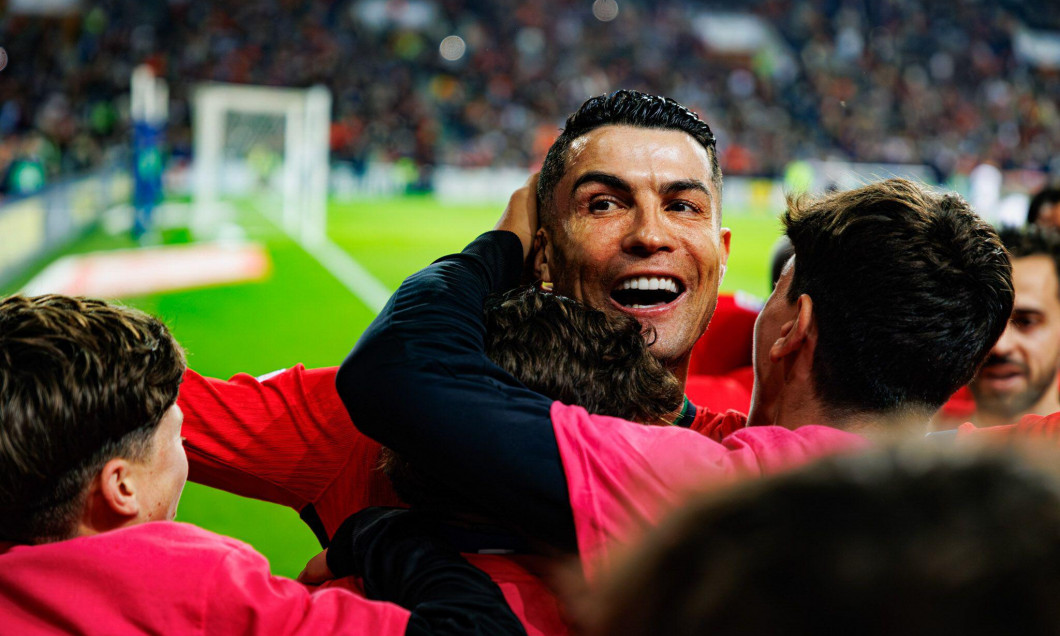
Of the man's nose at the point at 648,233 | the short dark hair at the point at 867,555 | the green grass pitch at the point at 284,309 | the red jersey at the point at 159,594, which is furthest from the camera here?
the green grass pitch at the point at 284,309

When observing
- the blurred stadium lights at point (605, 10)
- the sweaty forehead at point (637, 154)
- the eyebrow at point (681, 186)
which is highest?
the blurred stadium lights at point (605, 10)

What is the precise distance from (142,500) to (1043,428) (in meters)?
1.70

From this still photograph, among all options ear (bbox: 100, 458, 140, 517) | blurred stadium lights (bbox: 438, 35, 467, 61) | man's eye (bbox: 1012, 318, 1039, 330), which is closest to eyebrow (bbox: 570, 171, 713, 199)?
ear (bbox: 100, 458, 140, 517)

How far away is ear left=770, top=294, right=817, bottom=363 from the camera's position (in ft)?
6.49

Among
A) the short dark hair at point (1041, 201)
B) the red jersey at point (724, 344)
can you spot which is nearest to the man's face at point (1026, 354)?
the red jersey at point (724, 344)

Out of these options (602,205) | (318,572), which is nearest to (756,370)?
(602,205)

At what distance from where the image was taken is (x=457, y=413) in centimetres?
152

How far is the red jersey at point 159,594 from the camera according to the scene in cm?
134

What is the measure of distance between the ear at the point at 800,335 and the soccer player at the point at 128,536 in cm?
85

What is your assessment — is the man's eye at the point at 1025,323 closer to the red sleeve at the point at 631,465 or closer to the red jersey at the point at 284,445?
the red sleeve at the point at 631,465

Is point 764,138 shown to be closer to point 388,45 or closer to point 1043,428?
point 388,45

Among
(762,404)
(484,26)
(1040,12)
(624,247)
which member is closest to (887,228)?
(762,404)

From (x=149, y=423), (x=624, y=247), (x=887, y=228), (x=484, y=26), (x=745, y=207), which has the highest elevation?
(x=484, y=26)

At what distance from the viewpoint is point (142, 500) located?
163 centimetres
